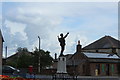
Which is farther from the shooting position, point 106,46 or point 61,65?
point 106,46

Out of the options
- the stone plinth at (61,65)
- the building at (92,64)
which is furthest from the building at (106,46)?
the stone plinth at (61,65)

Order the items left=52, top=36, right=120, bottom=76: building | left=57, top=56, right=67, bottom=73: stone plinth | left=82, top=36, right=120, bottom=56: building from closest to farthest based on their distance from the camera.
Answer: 1. left=57, top=56, right=67, bottom=73: stone plinth
2. left=52, top=36, right=120, bottom=76: building
3. left=82, top=36, right=120, bottom=56: building

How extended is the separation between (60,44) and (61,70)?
2410mm

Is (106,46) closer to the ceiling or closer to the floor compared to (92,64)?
closer to the ceiling

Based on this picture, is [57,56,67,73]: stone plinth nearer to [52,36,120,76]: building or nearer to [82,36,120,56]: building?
[52,36,120,76]: building

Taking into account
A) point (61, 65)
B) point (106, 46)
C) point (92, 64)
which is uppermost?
point (106, 46)

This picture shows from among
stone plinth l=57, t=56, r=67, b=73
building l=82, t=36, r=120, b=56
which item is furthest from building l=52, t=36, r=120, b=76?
stone plinth l=57, t=56, r=67, b=73

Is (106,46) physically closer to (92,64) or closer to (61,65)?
(92,64)

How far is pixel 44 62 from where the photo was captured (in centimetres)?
5756

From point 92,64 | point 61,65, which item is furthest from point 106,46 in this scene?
point 61,65

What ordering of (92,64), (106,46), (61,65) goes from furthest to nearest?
(106,46) < (92,64) < (61,65)

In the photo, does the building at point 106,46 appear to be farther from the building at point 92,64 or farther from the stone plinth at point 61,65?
the stone plinth at point 61,65

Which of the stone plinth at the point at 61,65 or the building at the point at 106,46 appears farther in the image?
the building at the point at 106,46

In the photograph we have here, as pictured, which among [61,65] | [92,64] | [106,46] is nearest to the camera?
[61,65]
